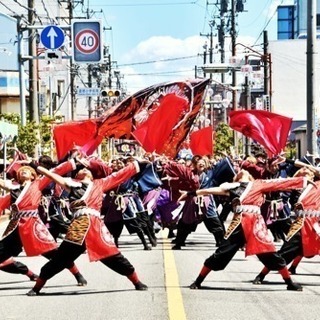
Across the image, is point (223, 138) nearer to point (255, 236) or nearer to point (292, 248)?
point (292, 248)

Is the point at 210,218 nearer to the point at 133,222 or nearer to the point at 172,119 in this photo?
the point at 133,222

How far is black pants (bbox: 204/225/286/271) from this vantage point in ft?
34.1

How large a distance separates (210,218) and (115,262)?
20.0 ft

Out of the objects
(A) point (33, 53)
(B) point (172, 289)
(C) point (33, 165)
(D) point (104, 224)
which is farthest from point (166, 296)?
(A) point (33, 53)

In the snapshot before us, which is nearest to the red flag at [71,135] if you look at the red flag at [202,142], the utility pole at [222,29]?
the red flag at [202,142]

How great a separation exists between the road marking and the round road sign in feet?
39.1

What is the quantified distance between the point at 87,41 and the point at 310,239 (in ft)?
54.4

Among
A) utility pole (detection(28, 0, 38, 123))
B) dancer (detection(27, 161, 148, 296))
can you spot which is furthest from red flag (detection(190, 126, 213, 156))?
dancer (detection(27, 161, 148, 296))

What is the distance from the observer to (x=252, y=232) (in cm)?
1041

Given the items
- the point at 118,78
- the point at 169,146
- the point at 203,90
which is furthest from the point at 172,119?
the point at 118,78

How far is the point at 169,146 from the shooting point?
46.9 feet

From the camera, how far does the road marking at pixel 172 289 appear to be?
876 cm

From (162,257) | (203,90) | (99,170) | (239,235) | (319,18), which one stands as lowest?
(162,257)

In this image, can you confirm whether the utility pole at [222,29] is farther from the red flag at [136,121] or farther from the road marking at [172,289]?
the road marking at [172,289]
